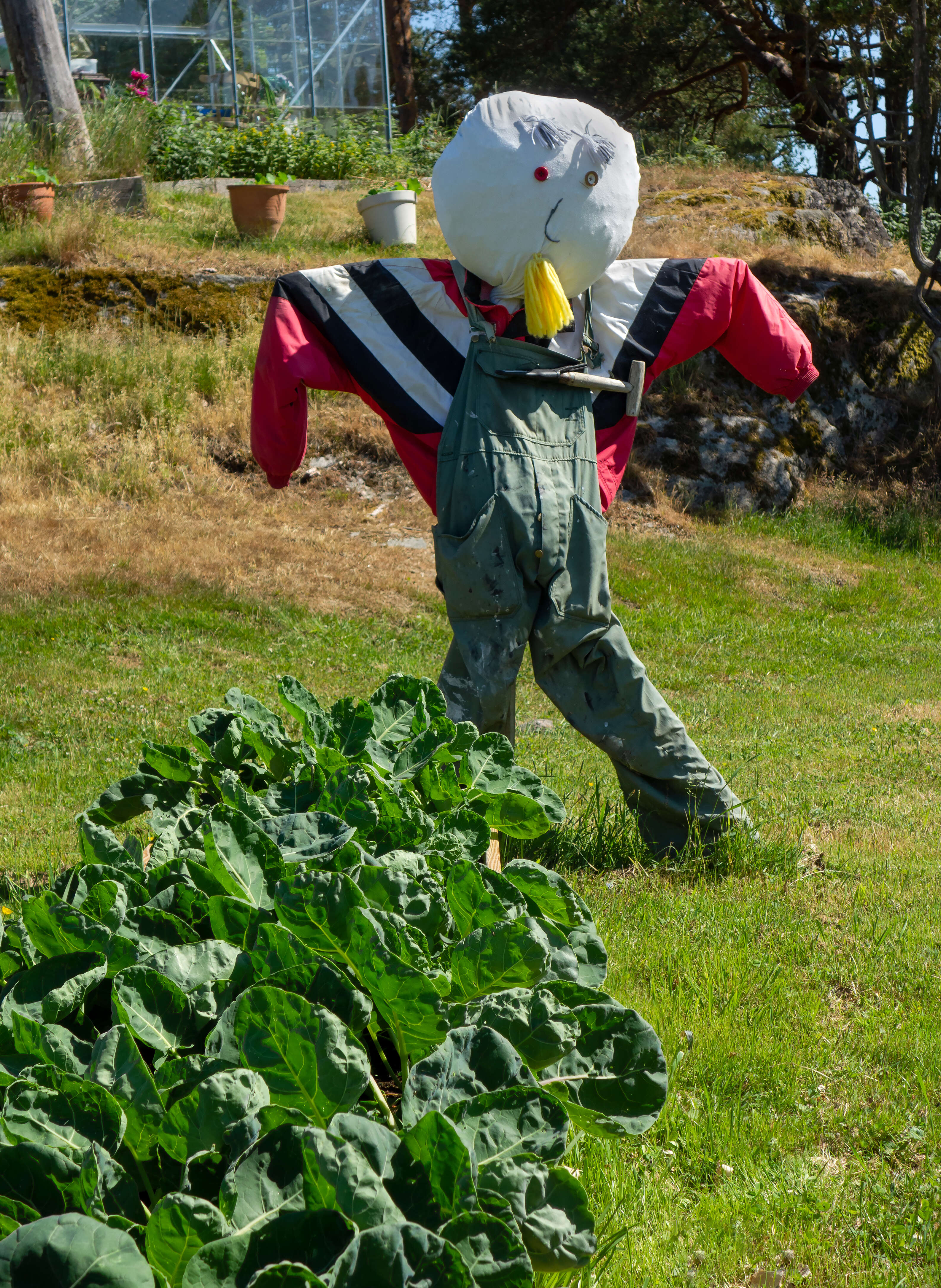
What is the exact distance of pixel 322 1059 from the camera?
1.36 meters

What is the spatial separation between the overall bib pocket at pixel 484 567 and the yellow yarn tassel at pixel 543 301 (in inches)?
19.2

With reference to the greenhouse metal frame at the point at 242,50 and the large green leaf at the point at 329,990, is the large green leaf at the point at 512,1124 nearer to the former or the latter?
the large green leaf at the point at 329,990

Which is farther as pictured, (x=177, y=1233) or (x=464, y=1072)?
(x=464, y=1072)

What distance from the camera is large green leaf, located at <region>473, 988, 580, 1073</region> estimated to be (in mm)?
1479

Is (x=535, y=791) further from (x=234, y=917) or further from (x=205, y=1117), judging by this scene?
(x=205, y=1117)

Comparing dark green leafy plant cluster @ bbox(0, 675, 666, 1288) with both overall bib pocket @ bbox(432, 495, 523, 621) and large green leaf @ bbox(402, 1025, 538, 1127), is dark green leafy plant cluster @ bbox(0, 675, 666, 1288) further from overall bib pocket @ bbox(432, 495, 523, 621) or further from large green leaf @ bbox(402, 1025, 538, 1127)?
overall bib pocket @ bbox(432, 495, 523, 621)

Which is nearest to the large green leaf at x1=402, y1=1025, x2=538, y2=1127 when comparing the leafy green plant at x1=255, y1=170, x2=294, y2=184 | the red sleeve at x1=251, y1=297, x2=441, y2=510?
the red sleeve at x1=251, y1=297, x2=441, y2=510

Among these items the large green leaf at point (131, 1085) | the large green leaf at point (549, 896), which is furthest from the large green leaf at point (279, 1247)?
the large green leaf at point (549, 896)

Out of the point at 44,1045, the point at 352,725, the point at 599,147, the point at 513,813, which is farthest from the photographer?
the point at 599,147

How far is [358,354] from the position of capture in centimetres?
347

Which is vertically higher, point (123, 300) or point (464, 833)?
point (123, 300)

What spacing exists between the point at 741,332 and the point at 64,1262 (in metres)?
3.27

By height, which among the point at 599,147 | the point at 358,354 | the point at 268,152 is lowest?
the point at 358,354

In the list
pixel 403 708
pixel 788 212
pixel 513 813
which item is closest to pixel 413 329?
pixel 403 708
